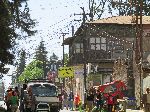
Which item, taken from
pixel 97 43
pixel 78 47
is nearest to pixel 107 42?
pixel 97 43

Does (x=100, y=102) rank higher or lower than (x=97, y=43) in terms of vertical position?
lower

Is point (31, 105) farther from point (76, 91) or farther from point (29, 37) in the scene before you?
point (76, 91)

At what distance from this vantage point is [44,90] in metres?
33.4

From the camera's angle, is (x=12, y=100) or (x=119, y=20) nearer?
(x=12, y=100)

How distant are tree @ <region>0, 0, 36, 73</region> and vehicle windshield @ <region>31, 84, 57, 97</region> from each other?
91.6 inches

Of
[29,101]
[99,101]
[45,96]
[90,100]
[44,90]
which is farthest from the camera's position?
[90,100]

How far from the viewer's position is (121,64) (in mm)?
52969

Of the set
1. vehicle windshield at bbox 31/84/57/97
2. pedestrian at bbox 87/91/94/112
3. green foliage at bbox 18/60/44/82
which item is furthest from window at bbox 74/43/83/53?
green foliage at bbox 18/60/44/82

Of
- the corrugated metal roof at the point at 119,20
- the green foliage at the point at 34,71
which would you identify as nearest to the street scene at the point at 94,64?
the corrugated metal roof at the point at 119,20

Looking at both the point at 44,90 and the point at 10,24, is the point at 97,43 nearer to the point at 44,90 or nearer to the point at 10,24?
the point at 44,90

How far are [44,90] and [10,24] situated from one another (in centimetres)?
527

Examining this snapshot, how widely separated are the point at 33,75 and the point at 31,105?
386ft

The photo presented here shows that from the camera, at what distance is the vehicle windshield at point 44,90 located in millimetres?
33094

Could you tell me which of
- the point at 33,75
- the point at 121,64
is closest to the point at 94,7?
the point at 121,64
